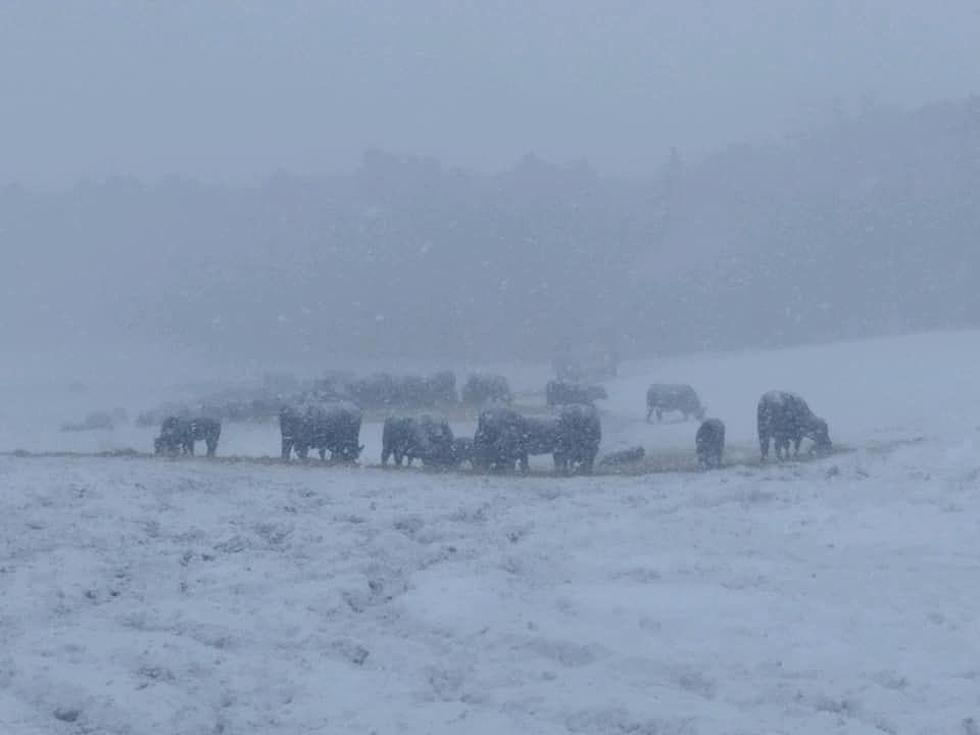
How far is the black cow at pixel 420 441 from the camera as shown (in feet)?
100

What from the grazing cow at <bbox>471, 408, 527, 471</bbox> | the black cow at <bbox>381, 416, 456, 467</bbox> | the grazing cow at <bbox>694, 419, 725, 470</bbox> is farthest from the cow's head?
the black cow at <bbox>381, 416, 456, 467</bbox>

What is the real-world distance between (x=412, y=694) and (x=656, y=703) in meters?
2.28

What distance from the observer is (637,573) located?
15.0 m

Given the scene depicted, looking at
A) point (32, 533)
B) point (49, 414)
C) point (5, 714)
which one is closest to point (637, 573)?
point (5, 714)

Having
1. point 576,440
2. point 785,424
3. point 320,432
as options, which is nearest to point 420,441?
point 320,432

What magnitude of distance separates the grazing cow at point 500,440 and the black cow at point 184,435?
853 cm

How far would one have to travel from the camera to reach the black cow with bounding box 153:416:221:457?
33.8 m

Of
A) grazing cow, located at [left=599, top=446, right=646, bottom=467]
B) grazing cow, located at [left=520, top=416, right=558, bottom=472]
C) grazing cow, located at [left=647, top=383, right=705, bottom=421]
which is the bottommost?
grazing cow, located at [left=599, top=446, right=646, bottom=467]

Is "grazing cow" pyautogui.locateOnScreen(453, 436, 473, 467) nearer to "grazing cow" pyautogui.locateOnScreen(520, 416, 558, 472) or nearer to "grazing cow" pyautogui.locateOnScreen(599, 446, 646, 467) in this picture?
"grazing cow" pyautogui.locateOnScreen(520, 416, 558, 472)

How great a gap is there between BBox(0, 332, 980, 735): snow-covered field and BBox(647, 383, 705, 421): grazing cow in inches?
910

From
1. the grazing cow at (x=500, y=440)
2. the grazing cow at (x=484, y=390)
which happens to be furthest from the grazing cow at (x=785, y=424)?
the grazing cow at (x=484, y=390)

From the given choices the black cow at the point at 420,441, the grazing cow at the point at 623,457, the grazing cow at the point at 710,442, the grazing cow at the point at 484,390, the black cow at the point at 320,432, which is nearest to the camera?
the grazing cow at the point at 710,442

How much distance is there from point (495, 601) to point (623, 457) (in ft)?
56.6

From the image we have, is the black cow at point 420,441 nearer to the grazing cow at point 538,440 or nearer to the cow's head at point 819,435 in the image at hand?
the grazing cow at point 538,440
